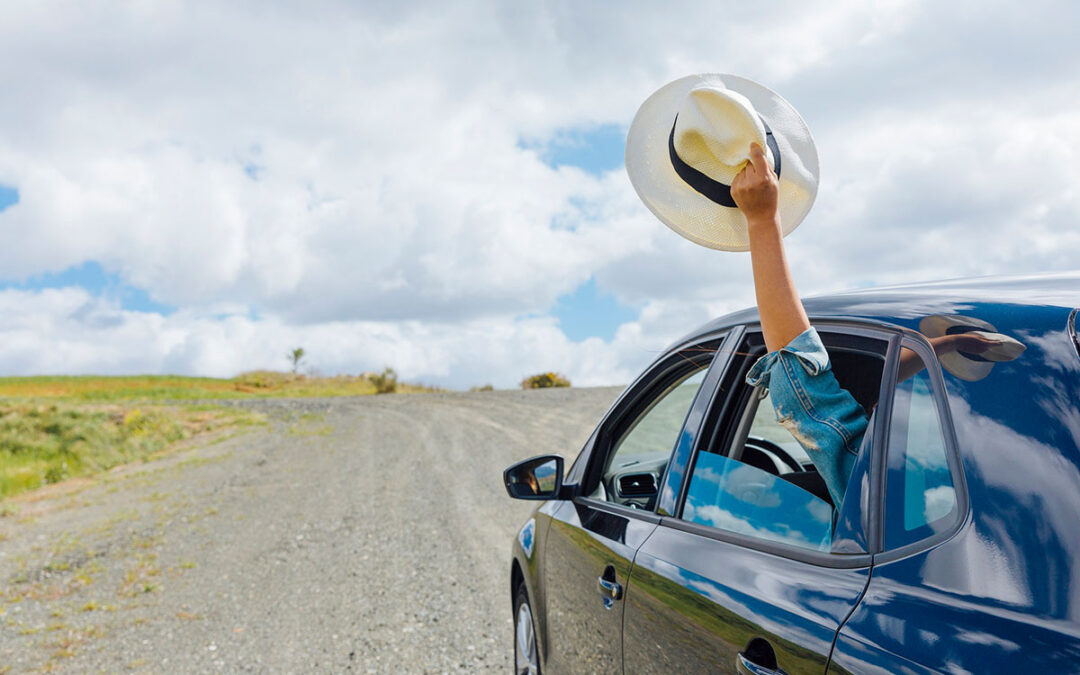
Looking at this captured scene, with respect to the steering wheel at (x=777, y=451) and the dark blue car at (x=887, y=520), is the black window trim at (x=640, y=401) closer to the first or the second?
the dark blue car at (x=887, y=520)

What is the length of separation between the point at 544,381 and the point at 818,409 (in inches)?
1239

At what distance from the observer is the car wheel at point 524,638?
11.6 feet

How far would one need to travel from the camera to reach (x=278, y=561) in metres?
8.52

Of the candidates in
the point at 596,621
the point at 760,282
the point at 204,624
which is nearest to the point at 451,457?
the point at 204,624

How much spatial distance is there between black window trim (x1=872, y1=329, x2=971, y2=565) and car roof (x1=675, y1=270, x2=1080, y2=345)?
0.07 m

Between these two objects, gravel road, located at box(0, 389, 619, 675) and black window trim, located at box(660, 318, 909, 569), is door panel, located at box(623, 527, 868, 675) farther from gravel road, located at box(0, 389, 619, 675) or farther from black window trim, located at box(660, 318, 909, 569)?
gravel road, located at box(0, 389, 619, 675)

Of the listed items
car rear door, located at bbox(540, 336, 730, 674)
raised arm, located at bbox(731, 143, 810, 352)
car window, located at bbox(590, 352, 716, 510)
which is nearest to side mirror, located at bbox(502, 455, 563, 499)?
car rear door, located at bbox(540, 336, 730, 674)

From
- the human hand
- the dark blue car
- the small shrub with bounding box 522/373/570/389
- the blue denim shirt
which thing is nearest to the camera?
the dark blue car

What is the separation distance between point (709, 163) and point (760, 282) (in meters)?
0.44

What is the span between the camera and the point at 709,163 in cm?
205

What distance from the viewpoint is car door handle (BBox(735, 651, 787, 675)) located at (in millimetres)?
1449

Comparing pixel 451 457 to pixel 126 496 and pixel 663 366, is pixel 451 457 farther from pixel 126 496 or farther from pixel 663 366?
pixel 663 366

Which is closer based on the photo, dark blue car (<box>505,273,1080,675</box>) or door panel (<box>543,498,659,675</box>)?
dark blue car (<box>505,273,1080,675</box>)

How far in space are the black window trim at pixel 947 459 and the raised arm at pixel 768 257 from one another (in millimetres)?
257
